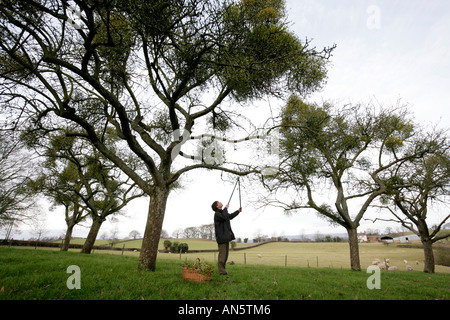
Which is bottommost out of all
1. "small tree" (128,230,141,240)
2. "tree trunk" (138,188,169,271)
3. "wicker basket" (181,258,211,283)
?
"small tree" (128,230,141,240)

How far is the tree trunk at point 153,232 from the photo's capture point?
246 inches

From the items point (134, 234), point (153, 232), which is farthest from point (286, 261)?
point (134, 234)

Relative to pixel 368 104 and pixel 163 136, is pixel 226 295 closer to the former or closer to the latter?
pixel 163 136

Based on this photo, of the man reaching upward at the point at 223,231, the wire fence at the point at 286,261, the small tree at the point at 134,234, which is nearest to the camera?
the man reaching upward at the point at 223,231

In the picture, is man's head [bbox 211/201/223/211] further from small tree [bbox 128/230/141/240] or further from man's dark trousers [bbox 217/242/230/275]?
small tree [bbox 128/230/141/240]

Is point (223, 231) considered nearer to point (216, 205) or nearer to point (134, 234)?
point (216, 205)

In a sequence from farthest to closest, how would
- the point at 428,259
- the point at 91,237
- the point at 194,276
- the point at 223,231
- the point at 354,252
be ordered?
the point at 91,237 → the point at 428,259 → the point at 354,252 → the point at 223,231 → the point at 194,276

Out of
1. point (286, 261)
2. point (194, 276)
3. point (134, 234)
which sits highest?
point (194, 276)

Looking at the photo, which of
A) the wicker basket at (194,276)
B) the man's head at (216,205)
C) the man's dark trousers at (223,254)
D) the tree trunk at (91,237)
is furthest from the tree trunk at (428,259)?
the tree trunk at (91,237)

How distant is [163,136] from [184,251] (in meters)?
33.9

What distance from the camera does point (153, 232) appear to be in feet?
20.8

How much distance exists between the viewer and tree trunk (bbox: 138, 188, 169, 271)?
20.5 ft

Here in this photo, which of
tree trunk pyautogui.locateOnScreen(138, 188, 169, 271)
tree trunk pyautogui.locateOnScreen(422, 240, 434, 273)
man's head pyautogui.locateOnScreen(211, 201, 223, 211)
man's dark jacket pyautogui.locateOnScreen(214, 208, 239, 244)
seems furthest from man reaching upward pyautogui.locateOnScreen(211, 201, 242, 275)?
tree trunk pyautogui.locateOnScreen(422, 240, 434, 273)

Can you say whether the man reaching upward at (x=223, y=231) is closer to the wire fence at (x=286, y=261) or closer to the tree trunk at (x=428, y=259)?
the wire fence at (x=286, y=261)
